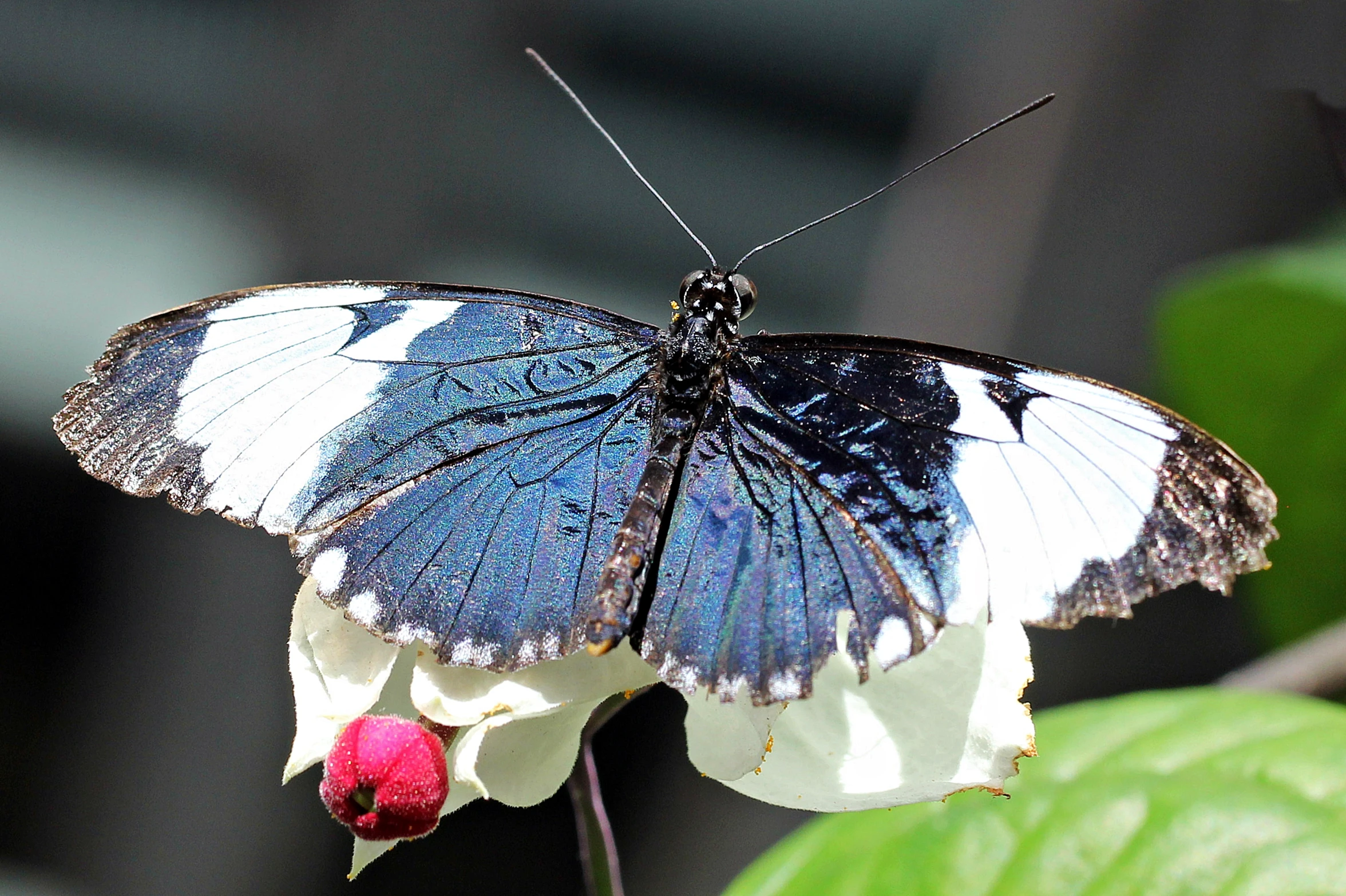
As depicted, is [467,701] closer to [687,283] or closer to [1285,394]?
[687,283]

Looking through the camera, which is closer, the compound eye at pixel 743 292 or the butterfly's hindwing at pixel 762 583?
the butterfly's hindwing at pixel 762 583

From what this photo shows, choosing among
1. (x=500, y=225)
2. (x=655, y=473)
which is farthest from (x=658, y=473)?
(x=500, y=225)

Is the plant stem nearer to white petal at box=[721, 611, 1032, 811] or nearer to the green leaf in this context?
the green leaf

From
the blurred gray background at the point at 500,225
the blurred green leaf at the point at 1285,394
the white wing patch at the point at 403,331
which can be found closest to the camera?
the white wing patch at the point at 403,331

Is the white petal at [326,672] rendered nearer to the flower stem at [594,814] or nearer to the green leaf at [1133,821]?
the flower stem at [594,814]

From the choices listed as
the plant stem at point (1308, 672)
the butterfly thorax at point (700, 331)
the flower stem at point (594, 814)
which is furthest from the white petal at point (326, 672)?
the plant stem at point (1308, 672)

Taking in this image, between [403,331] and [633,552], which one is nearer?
[633,552]
